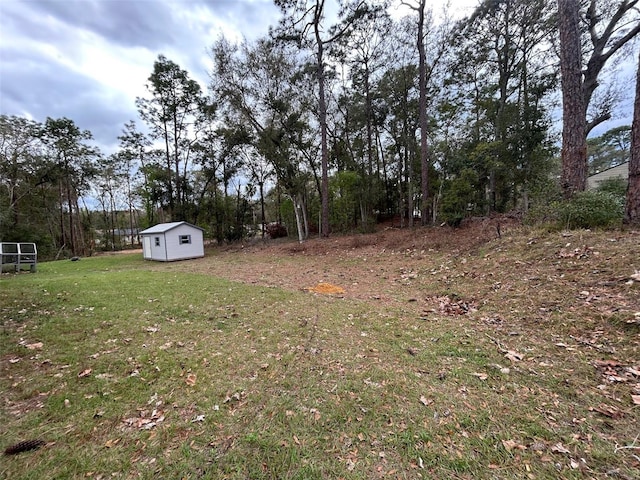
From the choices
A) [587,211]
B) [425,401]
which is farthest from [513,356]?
[587,211]

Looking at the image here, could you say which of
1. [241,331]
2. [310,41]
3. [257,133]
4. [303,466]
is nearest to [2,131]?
[257,133]

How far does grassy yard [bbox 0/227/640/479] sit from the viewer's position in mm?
1562

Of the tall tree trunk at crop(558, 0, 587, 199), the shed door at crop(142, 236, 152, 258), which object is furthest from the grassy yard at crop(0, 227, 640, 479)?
the shed door at crop(142, 236, 152, 258)

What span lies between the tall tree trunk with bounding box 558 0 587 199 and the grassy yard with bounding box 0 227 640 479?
180 centimetres

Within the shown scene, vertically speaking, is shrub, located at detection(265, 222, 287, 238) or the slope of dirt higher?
shrub, located at detection(265, 222, 287, 238)

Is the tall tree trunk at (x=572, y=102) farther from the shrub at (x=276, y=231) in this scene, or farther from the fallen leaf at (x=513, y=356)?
the shrub at (x=276, y=231)

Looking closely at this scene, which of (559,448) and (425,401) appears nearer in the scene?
(559,448)

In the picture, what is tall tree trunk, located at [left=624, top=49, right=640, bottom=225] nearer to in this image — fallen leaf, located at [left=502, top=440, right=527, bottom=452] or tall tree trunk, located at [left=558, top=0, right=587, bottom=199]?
tall tree trunk, located at [left=558, top=0, right=587, bottom=199]

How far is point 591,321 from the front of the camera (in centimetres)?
279

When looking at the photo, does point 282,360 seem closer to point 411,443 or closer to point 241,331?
point 241,331

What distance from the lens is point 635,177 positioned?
15.6ft

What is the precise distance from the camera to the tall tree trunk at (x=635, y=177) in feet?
15.4

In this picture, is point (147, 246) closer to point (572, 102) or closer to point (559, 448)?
point (559, 448)

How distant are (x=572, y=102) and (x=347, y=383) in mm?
7532
